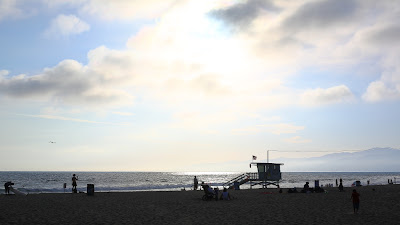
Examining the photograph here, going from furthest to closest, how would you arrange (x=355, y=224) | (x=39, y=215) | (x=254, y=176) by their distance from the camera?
(x=254, y=176)
(x=39, y=215)
(x=355, y=224)

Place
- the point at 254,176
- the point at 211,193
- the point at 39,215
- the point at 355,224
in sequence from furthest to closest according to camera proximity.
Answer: the point at 254,176 → the point at 211,193 → the point at 39,215 → the point at 355,224

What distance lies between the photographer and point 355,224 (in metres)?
15.1

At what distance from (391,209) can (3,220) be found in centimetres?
2013

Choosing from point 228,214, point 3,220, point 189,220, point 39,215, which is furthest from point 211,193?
point 3,220

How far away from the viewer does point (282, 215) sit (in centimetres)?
1808

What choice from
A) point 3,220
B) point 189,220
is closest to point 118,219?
point 189,220

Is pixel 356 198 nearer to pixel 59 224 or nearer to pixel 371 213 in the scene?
pixel 371 213

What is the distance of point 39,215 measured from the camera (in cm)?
1788

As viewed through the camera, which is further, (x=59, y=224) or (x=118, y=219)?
(x=118, y=219)

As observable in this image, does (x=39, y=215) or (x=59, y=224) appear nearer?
(x=59, y=224)

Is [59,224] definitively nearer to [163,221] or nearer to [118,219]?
[118,219]

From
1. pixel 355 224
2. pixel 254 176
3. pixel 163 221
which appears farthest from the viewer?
pixel 254 176

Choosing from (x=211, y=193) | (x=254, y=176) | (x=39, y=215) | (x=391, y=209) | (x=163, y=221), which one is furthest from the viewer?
(x=254, y=176)

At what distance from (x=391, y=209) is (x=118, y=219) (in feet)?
49.6
